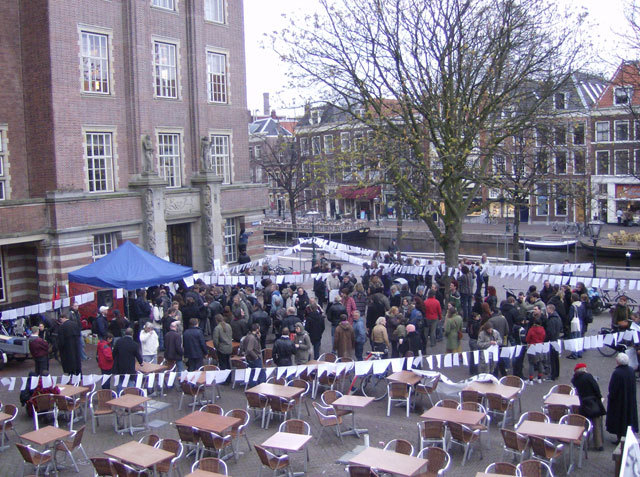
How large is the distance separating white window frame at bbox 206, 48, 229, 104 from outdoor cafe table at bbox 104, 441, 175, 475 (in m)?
21.7

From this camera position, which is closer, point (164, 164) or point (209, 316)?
point (209, 316)

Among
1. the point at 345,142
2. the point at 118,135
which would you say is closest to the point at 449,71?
the point at 345,142

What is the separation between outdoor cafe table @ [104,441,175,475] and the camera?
8594 mm

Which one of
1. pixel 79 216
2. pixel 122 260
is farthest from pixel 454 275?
pixel 79 216

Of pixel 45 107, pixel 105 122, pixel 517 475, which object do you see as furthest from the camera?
pixel 105 122

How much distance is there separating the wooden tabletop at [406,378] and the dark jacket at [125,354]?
5.19 metres

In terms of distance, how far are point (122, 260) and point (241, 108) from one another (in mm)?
13666

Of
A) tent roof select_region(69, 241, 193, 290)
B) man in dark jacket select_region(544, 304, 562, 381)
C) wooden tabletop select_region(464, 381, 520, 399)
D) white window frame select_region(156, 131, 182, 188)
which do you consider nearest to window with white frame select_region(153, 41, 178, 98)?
white window frame select_region(156, 131, 182, 188)

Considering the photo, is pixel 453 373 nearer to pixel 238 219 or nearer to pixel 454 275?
pixel 454 275

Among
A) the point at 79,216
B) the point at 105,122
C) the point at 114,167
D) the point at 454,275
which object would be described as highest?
the point at 105,122

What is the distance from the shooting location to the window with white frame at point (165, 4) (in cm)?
2602

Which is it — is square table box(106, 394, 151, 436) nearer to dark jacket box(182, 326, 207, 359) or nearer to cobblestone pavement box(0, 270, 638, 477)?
cobblestone pavement box(0, 270, 638, 477)

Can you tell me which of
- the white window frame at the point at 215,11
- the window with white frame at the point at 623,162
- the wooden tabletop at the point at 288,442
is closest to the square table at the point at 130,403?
the wooden tabletop at the point at 288,442

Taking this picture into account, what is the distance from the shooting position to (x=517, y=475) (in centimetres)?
784
